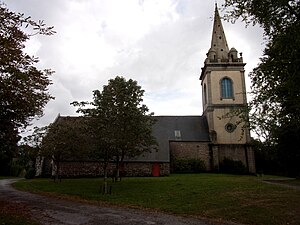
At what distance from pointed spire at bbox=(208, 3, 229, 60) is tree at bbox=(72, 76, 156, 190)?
2267 cm

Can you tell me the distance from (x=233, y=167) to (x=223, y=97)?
1028cm

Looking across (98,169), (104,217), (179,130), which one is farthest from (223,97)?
(104,217)

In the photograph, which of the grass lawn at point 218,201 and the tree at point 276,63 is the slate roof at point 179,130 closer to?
the grass lawn at point 218,201

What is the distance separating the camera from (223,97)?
4238 cm

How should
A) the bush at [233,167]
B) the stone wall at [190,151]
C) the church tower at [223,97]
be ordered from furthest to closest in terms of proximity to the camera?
1. the church tower at [223,97]
2. the stone wall at [190,151]
3. the bush at [233,167]

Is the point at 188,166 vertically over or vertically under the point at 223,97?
under

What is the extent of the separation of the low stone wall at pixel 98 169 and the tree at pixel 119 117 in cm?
1162

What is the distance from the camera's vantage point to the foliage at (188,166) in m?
37.8

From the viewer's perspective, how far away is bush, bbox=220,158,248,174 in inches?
1465

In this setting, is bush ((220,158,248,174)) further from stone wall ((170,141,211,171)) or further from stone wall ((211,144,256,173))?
stone wall ((170,141,211,171))

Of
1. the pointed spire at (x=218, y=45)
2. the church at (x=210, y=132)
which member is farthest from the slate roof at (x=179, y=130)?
the pointed spire at (x=218, y=45)

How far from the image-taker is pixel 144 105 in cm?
2445

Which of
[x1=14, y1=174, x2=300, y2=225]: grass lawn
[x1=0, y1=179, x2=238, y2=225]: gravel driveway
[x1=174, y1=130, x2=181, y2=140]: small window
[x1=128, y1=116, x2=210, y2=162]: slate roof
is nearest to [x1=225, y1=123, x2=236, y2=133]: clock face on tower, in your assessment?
[x1=128, y1=116, x2=210, y2=162]: slate roof

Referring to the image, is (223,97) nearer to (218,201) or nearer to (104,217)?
(218,201)
